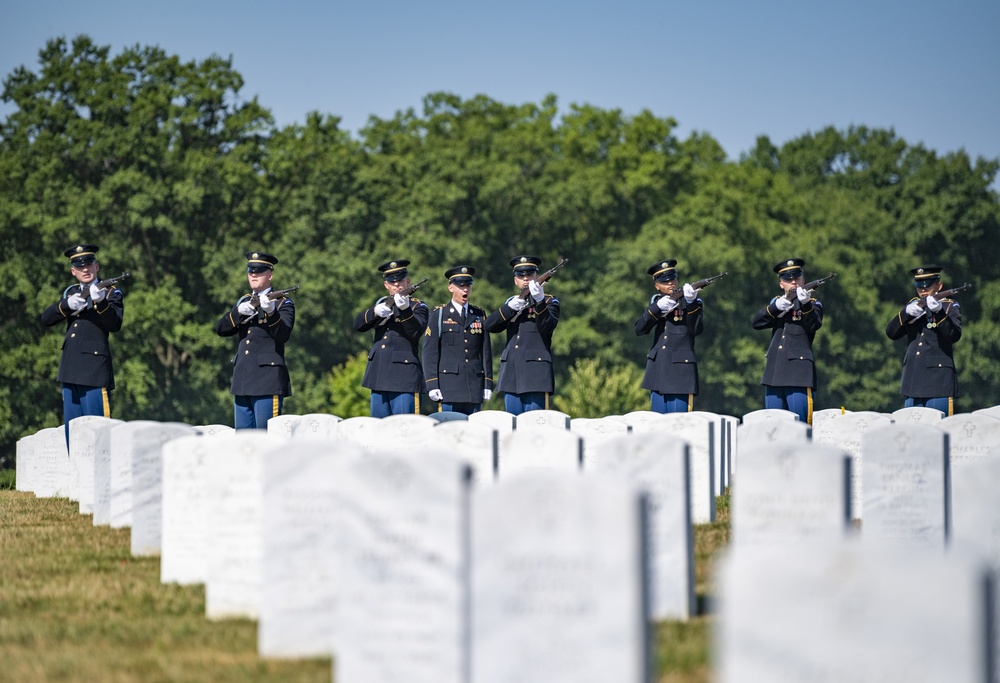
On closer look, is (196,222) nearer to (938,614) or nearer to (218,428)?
(218,428)

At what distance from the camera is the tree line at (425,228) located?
2877 cm

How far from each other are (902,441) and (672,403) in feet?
20.3

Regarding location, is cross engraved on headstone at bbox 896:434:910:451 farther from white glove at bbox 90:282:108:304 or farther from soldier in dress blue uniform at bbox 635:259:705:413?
white glove at bbox 90:282:108:304

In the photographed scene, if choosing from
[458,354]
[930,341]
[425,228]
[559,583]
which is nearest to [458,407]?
[458,354]

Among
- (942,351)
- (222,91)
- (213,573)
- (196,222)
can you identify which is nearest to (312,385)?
(196,222)

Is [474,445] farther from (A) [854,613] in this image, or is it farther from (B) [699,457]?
(A) [854,613]

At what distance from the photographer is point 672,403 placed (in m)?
13.7

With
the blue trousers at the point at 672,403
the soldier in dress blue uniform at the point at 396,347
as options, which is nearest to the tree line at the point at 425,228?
the blue trousers at the point at 672,403

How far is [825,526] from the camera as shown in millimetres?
6051

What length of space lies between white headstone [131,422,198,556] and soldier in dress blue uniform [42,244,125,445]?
401cm

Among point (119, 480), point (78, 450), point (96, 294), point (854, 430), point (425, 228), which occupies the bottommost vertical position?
point (119, 480)

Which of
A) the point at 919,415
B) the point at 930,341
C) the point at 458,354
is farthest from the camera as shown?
the point at 930,341

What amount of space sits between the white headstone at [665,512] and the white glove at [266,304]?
5162 mm

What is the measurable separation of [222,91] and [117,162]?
10.3 feet
